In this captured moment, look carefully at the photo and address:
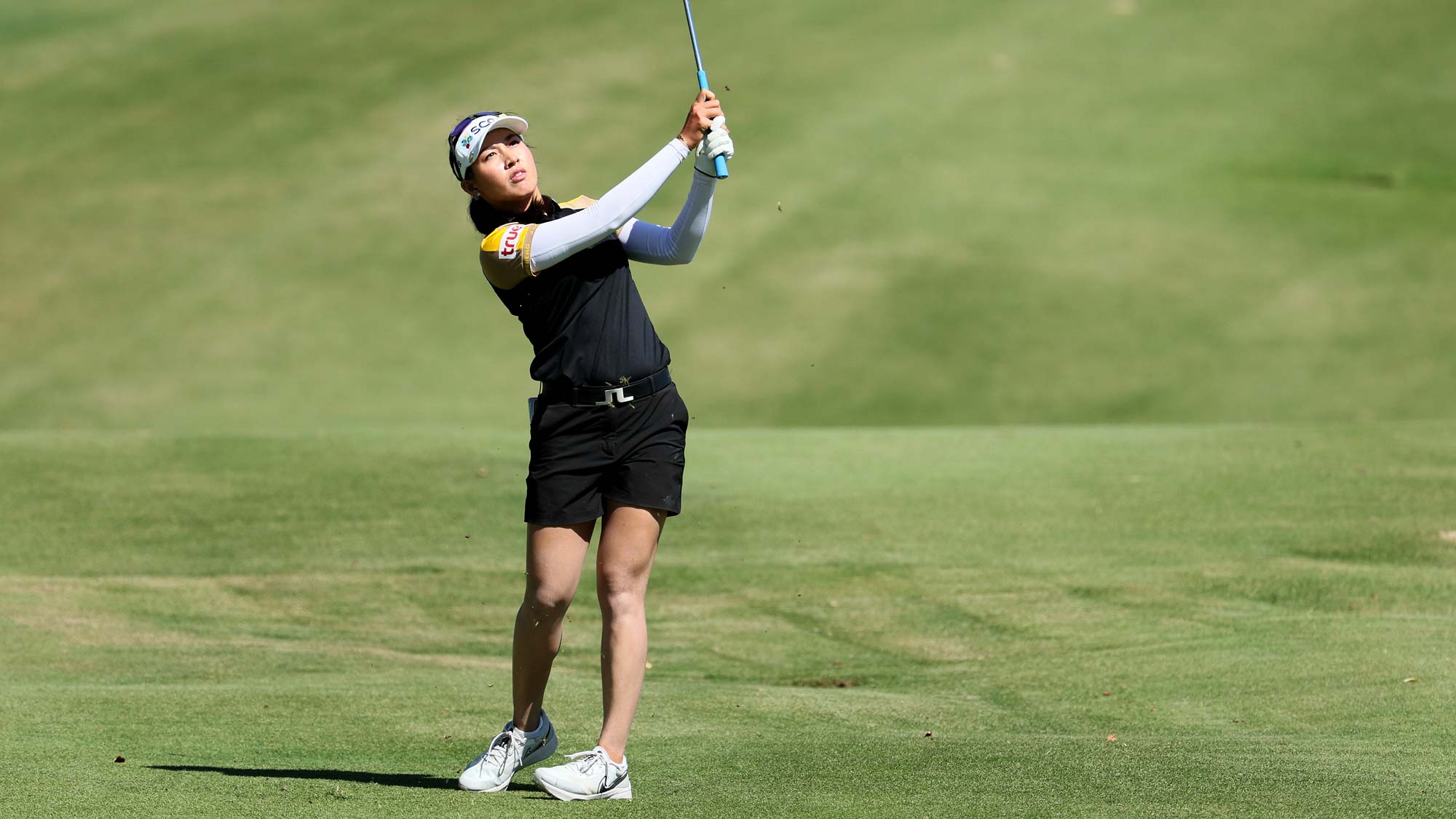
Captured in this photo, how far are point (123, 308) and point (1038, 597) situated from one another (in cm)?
1298

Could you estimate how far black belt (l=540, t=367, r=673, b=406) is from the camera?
4.53m

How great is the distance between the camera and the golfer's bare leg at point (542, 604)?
4.57m

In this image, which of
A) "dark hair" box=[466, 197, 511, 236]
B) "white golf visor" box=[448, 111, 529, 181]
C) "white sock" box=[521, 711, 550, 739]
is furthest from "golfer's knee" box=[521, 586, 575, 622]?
"white golf visor" box=[448, 111, 529, 181]

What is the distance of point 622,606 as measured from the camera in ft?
15.1

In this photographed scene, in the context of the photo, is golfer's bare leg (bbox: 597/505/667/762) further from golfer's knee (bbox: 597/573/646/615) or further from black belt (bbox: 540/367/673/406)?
black belt (bbox: 540/367/673/406)

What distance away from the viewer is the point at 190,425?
55.0ft

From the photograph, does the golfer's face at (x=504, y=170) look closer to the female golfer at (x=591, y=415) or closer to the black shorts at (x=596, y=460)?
the female golfer at (x=591, y=415)

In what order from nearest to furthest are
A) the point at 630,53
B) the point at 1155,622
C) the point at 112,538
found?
1. the point at 1155,622
2. the point at 112,538
3. the point at 630,53

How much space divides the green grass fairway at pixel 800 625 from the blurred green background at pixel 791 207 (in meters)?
4.72

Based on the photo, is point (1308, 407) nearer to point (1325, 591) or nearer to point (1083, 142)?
point (1083, 142)

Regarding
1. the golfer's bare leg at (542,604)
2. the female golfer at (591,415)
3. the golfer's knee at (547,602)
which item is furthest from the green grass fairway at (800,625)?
the golfer's knee at (547,602)

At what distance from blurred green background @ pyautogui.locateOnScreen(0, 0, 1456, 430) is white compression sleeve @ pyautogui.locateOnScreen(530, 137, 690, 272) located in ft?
40.8

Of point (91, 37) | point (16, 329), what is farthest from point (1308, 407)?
point (91, 37)

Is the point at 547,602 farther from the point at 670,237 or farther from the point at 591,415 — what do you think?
the point at 670,237
